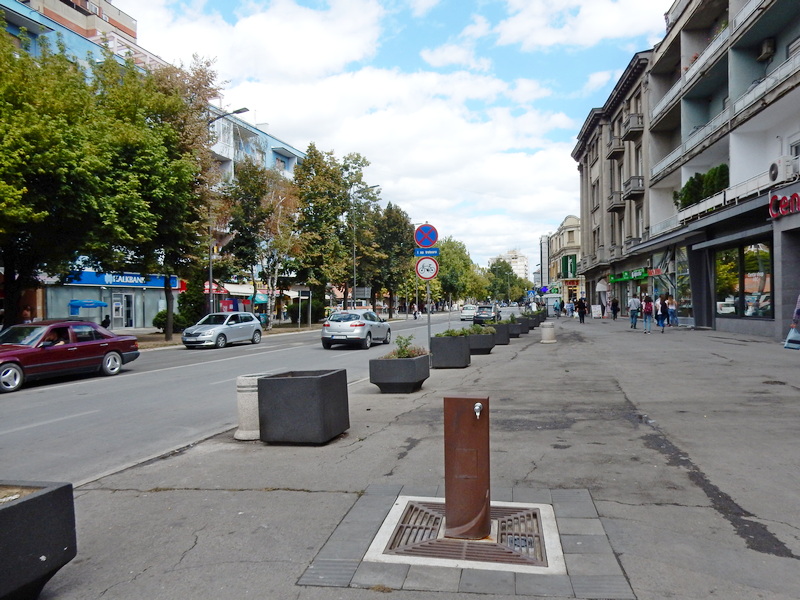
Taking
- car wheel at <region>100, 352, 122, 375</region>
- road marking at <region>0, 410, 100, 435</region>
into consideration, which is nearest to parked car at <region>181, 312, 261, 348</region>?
car wheel at <region>100, 352, 122, 375</region>

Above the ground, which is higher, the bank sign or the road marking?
Answer: the bank sign

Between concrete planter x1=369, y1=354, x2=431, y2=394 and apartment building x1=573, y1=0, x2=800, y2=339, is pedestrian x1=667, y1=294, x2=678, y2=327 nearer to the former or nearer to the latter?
apartment building x1=573, y1=0, x2=800, y2=339

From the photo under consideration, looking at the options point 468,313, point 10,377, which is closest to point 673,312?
point 468,313

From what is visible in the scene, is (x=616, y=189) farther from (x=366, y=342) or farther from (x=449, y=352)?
(x=449, y=352)

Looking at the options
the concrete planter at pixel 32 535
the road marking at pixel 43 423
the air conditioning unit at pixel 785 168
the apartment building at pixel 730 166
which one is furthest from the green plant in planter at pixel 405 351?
the air conditioning unit at pixel 785 168

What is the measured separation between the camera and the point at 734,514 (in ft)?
14.7

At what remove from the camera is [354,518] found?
14.6 ft

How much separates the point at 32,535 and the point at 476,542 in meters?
2.52

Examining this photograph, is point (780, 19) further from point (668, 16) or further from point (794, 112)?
point (668, 16)

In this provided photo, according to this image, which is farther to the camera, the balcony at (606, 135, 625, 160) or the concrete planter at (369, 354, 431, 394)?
the balcony at (606, 135, 625, 160)

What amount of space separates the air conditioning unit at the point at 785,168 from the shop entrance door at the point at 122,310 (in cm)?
3889

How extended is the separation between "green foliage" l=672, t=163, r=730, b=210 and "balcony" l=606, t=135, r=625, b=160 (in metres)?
15.8

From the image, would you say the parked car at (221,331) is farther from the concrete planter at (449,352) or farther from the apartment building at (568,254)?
the apartment building at (568,254)

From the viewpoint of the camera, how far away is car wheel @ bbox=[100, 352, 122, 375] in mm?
15843
